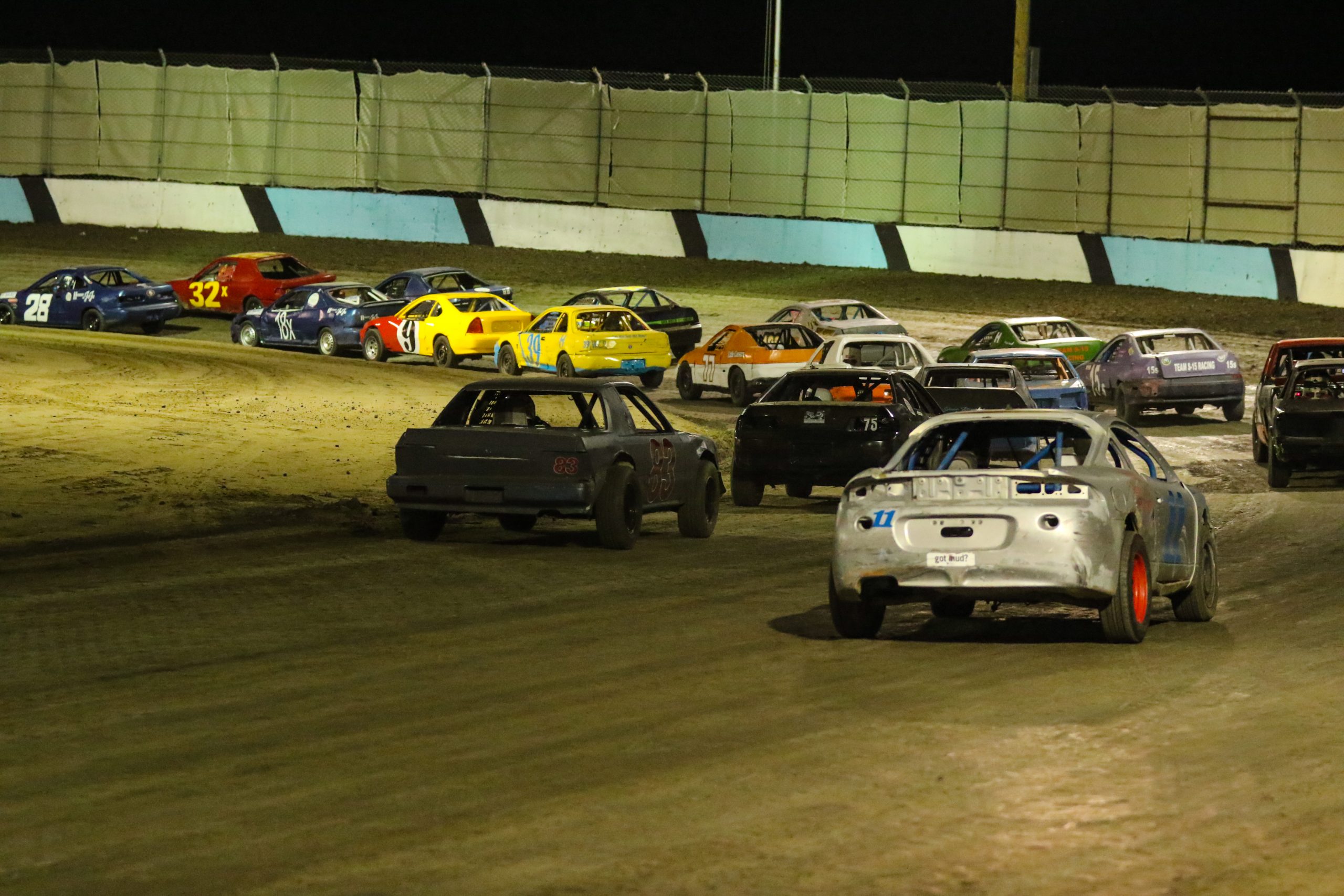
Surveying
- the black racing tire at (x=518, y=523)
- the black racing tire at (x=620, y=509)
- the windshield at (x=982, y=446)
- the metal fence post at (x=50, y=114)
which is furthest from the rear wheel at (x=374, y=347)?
the windshield at (x=982, y=446)

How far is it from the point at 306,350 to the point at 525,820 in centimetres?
2995

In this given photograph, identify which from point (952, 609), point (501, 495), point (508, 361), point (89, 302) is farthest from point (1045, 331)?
point (952, 609)

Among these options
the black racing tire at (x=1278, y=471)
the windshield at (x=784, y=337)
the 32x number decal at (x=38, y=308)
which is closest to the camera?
the black racing tire at (x=1278, y=471)

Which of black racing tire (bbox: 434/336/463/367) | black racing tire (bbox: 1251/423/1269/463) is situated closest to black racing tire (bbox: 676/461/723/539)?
black racing tire (bbox: 1251/423/1269/463)

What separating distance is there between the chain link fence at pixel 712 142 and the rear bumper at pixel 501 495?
29981mm

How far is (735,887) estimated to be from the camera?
6.33 m

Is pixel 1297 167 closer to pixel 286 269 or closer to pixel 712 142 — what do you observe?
pixel 712 142

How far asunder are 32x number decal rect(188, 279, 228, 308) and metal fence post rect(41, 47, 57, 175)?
12.9m

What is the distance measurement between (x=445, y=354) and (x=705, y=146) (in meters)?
→ 15.1

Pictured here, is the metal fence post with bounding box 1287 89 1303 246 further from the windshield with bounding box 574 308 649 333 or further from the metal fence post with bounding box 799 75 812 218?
the windshield with bounding box 574 308 649 333

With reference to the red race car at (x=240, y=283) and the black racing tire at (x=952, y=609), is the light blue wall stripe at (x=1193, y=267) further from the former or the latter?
the black racing tire at (x=952, y=609)

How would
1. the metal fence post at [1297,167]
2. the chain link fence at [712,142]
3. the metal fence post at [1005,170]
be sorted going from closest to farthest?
the metal fence post at [1297,167], the chain link fence at [712,142], the metal fence post at [1005,170]

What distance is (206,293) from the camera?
131 feet

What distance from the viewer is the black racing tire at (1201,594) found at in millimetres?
12000
